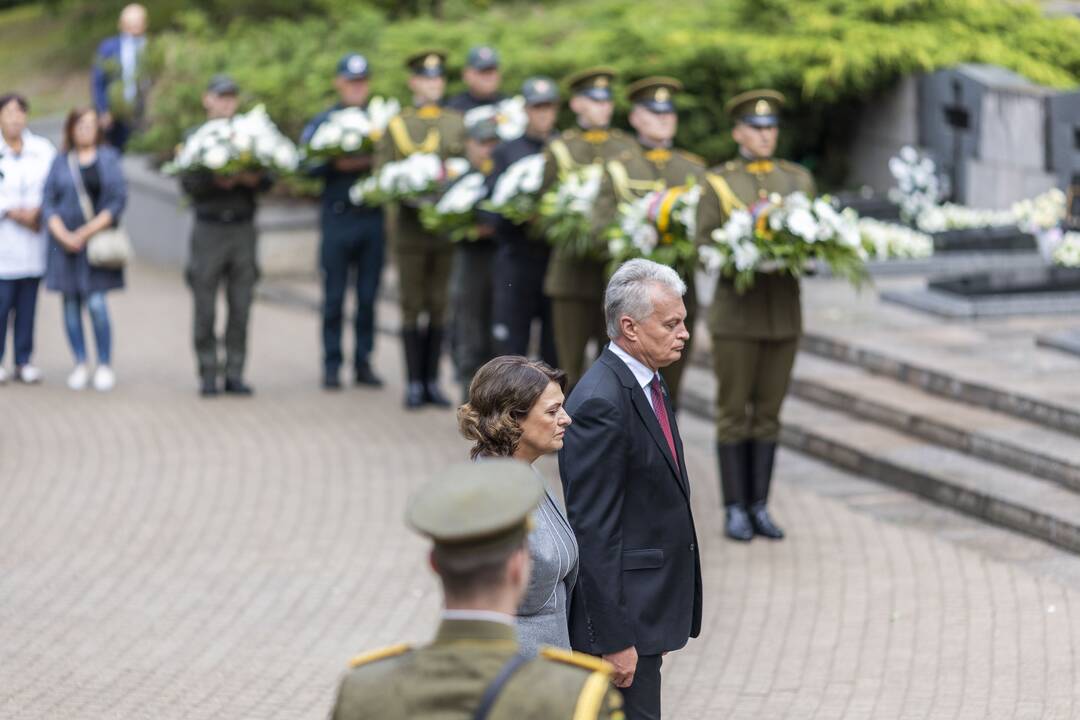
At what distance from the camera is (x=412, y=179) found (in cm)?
1195

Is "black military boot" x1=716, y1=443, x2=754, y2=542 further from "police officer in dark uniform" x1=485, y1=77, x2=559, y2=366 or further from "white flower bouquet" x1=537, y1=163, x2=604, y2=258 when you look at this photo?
"police officer in dark uniform" x1=485, y1=77, x2=559, y2=366

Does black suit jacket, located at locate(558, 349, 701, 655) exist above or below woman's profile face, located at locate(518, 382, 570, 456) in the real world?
below

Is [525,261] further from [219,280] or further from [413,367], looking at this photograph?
[219,280]

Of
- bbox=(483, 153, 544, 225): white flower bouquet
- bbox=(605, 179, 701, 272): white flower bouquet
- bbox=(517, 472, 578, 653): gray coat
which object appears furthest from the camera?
bbox=(483, 153, 544, 225): white flower bouquet

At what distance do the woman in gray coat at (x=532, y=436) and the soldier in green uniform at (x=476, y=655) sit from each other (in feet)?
4.76

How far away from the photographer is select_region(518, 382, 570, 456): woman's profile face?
477cm

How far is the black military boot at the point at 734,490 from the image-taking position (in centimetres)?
919

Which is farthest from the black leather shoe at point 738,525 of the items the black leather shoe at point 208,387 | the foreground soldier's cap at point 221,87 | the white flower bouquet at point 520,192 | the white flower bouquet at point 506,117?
the foreground soldier's cap at point 221,87

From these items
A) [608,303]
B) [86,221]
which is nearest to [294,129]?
[86,221]

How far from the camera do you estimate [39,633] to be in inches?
309

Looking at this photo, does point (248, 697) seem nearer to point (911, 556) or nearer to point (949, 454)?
point (911, 556)

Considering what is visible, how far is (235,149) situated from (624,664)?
25.9 feet

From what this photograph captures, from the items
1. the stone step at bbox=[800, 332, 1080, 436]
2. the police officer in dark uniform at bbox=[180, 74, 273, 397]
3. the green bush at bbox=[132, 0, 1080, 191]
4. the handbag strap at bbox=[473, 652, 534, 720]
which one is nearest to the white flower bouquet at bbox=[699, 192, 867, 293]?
the stone step at bbox=[800, 332, 1080, 436]

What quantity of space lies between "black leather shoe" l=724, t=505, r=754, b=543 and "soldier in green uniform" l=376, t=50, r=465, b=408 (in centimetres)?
369
